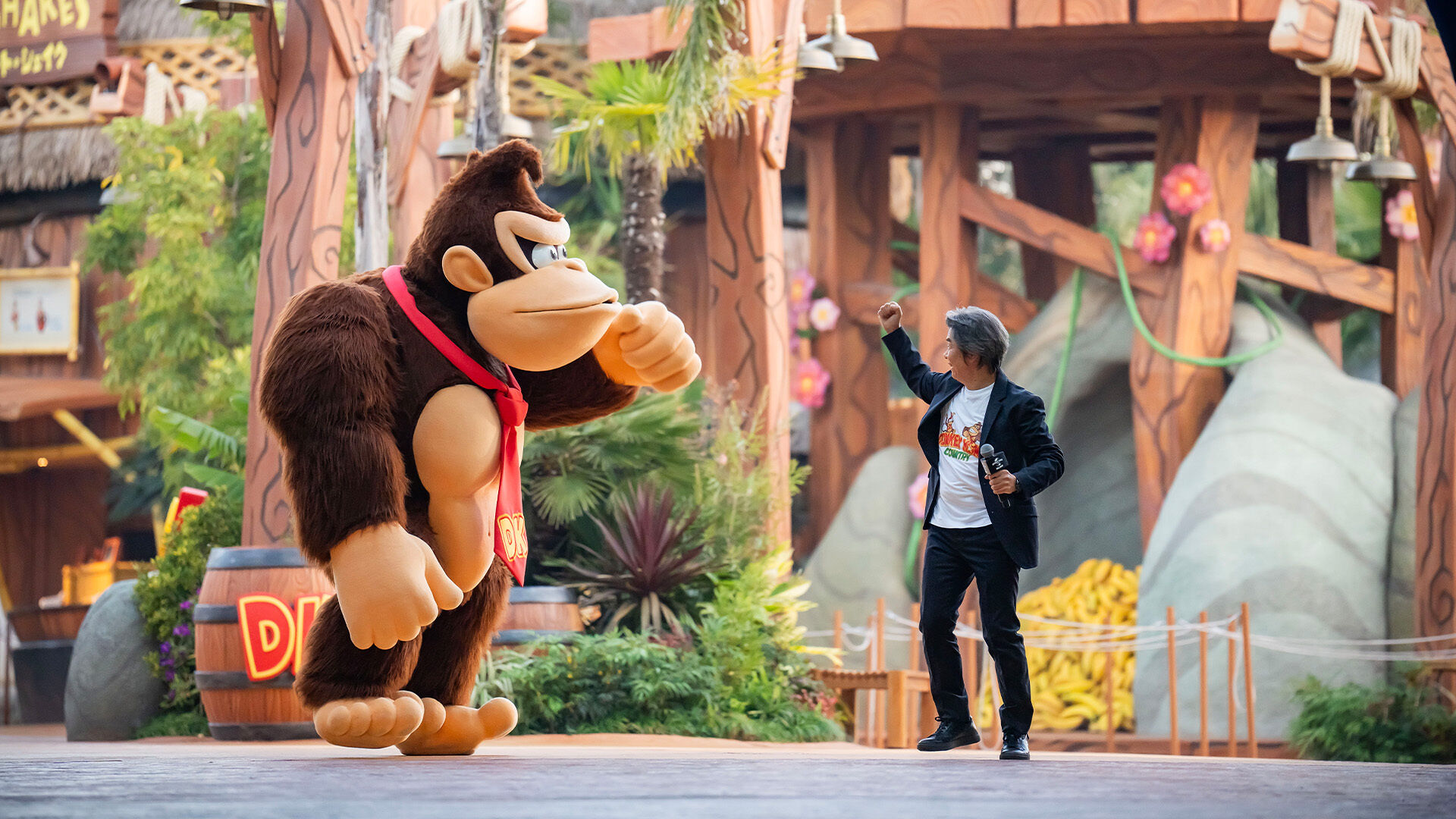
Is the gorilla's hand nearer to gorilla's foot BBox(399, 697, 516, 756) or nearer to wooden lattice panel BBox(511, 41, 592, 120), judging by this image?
gorilla's foot BBox(399, 697, 516, 756)

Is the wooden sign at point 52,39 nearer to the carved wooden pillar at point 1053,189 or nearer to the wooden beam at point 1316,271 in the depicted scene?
the carved wooden pillar at point 1053,189

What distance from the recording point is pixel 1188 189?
1230 centimetres

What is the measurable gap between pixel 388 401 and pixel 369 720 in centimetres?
85

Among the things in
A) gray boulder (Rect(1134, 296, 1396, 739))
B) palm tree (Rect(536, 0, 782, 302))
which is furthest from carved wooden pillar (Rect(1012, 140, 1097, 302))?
palm tree (Rect(536, 0, 782, 302))

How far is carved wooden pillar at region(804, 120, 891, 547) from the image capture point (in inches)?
548

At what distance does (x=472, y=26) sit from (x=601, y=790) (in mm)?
7862

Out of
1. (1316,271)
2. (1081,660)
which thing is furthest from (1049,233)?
(1081,660)

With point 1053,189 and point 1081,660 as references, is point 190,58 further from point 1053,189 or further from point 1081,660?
point 1081,660

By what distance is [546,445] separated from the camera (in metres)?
8.47

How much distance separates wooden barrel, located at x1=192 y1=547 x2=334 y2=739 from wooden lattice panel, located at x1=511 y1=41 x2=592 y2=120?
888 cm

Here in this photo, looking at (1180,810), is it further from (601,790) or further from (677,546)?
(677,546)

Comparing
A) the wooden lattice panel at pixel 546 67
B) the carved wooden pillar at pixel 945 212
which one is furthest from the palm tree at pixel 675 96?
the wooden lattice panel at pixel 546 67

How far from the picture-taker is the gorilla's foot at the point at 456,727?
4.60 m

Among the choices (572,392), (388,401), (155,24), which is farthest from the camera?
(155,24)
